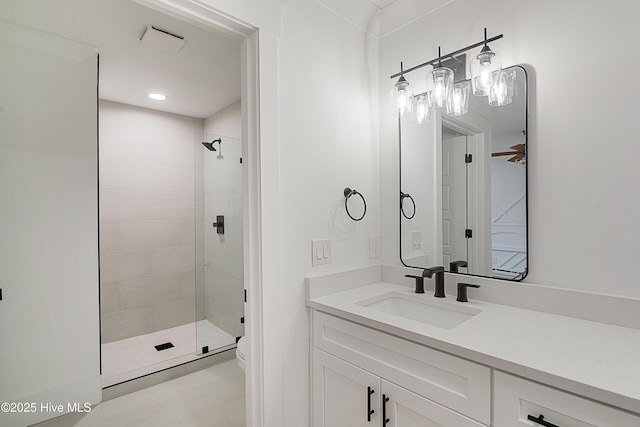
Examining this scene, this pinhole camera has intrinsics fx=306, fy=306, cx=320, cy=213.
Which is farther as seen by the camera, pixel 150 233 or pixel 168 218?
pixel 168 218

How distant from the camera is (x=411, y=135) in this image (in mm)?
1751

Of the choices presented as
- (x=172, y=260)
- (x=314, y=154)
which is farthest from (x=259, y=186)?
(x=172, y=260)

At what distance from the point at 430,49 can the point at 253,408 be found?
1978 mm

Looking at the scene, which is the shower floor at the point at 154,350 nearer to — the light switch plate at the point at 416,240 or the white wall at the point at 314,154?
the white wall at the point at 314,154

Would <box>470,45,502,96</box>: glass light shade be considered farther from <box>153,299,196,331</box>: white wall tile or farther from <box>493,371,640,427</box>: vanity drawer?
<box>153,299,196,331</box>: white wall tile

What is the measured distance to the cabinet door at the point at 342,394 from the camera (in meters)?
1.20

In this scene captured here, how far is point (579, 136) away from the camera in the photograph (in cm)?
120

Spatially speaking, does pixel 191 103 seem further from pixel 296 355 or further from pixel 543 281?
pixel 543 281

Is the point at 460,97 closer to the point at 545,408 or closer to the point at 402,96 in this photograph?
the point at 402,96

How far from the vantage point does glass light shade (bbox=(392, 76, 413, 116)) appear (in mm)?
1648

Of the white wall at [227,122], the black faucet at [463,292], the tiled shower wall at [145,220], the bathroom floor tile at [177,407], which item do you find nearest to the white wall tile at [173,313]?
the tiled shower wall at [145,220]

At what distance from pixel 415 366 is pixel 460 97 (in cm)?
122

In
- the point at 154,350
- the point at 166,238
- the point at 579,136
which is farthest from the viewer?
the point at 166,238

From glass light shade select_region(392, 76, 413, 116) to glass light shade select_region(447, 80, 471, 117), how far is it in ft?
0.75
